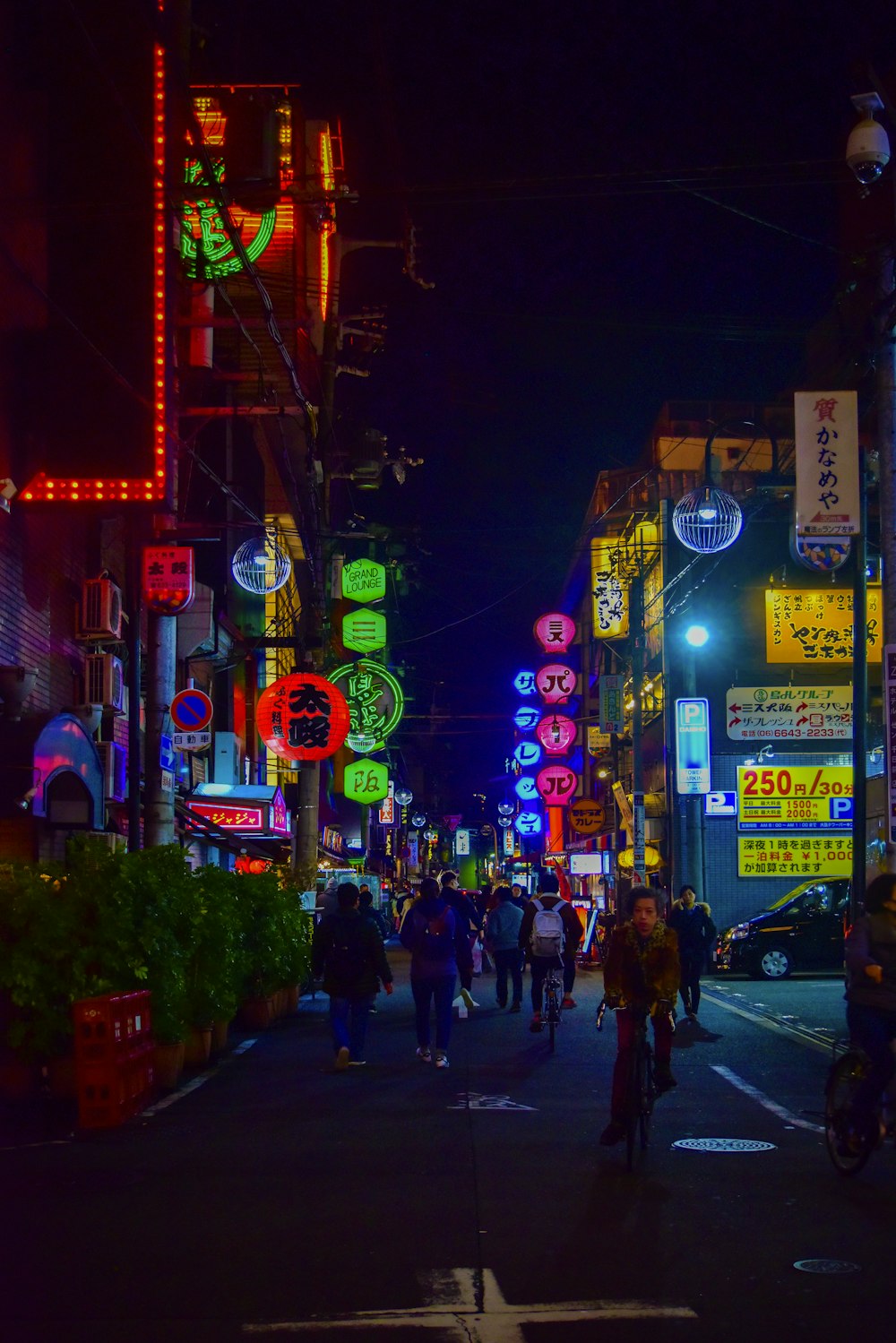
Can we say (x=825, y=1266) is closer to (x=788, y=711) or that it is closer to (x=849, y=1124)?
(x=849, y=1124)

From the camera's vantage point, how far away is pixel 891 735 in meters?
15.3

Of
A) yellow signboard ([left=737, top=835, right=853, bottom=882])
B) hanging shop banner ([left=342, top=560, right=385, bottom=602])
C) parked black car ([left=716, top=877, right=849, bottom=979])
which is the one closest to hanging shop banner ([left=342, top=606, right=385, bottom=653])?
hanging shop banner ([left=342, top=560, right=385, bottom=602])

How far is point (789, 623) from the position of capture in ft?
117

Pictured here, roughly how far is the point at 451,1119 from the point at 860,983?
152 inches

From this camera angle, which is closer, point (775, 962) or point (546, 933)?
point (546, 933)

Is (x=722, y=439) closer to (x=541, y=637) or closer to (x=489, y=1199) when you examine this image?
(x=541, y=637)

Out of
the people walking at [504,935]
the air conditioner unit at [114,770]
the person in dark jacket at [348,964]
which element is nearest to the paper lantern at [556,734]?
the people walking at [504,935]

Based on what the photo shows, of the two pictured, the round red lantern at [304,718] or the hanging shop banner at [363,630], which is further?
the hanging shop banner at [363,630]

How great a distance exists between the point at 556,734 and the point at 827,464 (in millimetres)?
27942

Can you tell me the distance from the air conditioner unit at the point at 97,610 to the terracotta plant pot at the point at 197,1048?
6.26 m

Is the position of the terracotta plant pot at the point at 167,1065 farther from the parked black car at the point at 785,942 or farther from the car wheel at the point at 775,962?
the car wheel at the point at 775,962

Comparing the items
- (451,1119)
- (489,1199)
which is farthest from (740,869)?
(489,1199)

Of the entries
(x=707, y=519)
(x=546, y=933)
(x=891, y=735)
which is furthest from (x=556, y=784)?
(x=891, y=735)

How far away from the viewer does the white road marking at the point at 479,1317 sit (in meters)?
5.82
